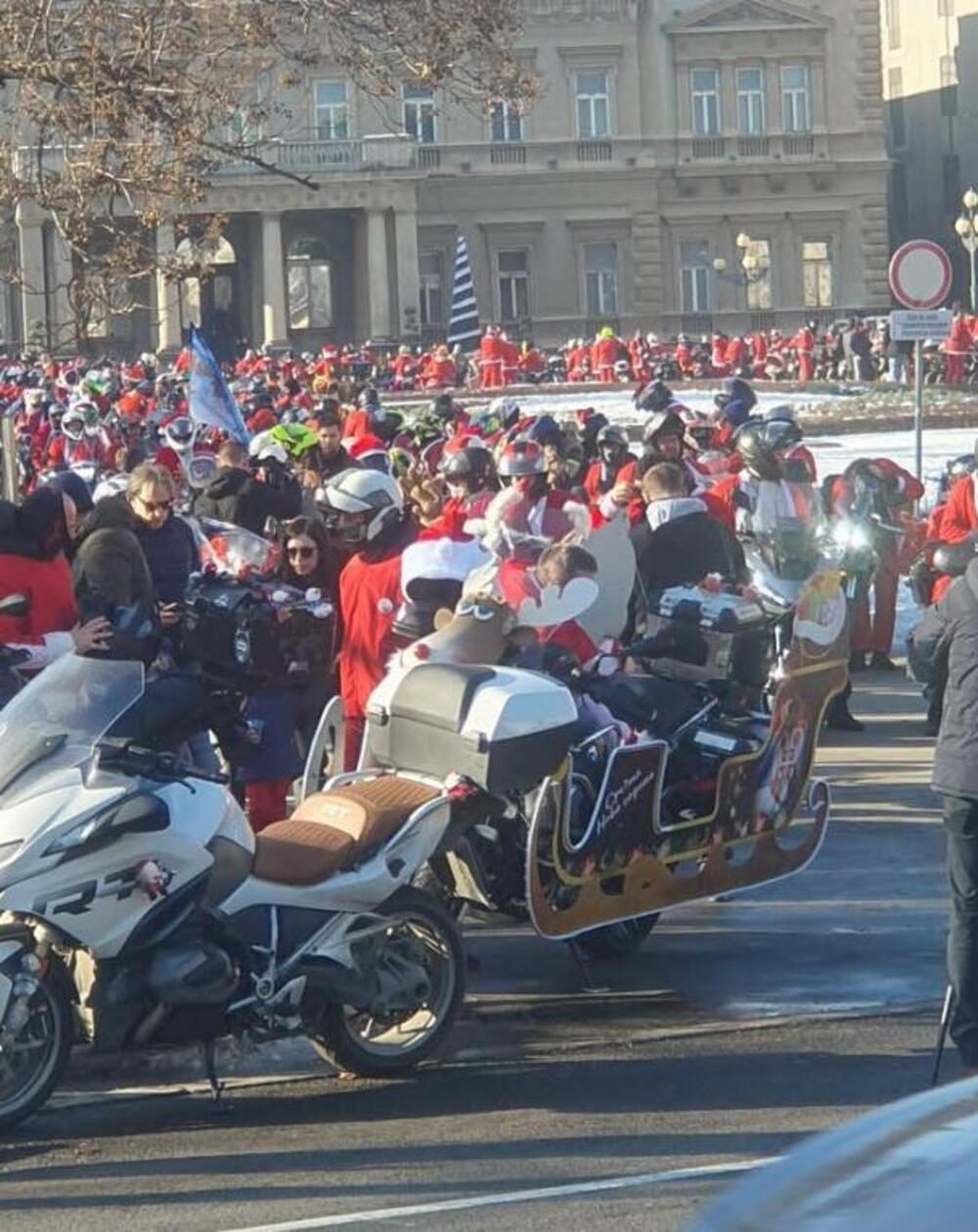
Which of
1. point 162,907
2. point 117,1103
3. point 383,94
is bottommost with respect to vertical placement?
point 117,1103

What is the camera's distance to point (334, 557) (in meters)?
11.5

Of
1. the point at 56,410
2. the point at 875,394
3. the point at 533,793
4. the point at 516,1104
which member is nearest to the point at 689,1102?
the point at 516,1104

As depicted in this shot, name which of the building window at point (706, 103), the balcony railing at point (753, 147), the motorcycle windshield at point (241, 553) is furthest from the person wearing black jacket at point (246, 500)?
the building window at point (706, 103)

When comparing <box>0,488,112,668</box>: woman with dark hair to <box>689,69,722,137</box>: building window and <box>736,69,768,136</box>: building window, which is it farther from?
<box>736,69,768,136</box>: building window

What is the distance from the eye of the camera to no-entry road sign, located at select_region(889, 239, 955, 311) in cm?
1991

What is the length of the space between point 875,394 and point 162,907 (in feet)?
134

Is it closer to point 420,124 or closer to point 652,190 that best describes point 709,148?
point 652,190

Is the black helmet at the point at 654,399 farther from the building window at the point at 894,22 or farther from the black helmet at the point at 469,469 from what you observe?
the building window at the point at 894,22

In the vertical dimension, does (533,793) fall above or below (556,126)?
below

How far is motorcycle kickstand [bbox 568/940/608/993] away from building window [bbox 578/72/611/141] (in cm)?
6891

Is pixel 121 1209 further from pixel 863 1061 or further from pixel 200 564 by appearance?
pixel 200 564

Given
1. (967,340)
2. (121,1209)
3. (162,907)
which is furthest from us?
(967,340)

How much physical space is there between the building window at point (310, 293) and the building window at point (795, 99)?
549 inches

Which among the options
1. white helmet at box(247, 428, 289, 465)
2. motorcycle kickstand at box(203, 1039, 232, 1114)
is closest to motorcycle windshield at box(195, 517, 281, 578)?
motorcycle kickstand at box(203, 1039, 232, 1114)
